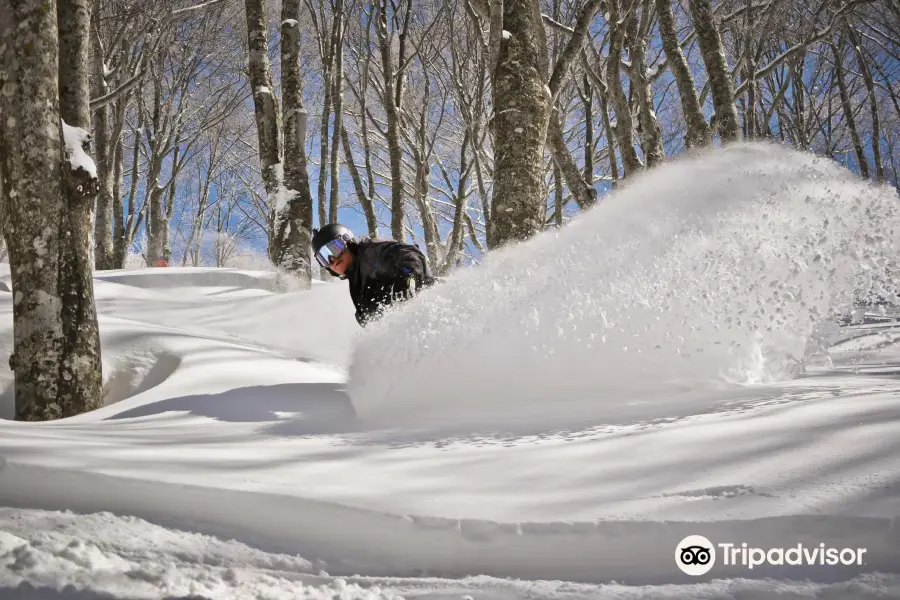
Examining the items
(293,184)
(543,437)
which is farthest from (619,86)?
(543,437)

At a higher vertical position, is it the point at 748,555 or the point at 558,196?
the point at 558,196

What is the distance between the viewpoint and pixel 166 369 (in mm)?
3588

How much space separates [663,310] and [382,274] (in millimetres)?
2003

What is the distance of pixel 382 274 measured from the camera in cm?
391

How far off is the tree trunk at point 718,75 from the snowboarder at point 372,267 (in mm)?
3961

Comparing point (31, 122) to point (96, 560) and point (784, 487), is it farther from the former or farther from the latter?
point (784, 487)

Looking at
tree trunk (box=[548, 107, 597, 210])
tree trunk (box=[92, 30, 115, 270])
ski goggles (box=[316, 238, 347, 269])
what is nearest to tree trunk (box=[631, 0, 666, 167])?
tree trunk (box=[548, 107, 597, 210])

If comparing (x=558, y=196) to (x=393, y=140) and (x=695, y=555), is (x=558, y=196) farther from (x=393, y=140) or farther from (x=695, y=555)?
(x=695, y=555)

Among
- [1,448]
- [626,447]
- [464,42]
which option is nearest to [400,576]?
[626,447]

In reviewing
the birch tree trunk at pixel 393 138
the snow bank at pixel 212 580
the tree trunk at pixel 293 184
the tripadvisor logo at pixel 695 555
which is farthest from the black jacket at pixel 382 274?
the birch tree trunk at pixel 393 138

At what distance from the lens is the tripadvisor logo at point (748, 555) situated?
39.6 inches

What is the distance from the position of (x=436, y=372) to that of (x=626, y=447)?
1169 millimetres

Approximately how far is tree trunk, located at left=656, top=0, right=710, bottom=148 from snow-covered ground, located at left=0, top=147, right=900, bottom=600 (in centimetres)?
328

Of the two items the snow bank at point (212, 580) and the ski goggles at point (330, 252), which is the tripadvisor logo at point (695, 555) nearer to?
the snow bank at point (212, 580)
